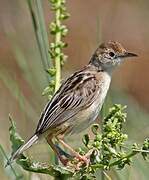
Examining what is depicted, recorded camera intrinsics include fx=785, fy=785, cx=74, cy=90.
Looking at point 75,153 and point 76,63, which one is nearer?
point 75,153

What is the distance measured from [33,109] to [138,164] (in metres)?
0.90

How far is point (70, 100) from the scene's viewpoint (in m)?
4.62

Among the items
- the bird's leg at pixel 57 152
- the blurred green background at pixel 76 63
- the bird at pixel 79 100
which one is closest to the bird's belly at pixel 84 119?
the bird at pixel 79 100

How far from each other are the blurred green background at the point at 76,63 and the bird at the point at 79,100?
10 centimetres

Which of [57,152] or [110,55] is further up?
[57,152]

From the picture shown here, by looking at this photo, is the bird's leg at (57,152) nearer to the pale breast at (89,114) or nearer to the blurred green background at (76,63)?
the blurred green background at (76,63)

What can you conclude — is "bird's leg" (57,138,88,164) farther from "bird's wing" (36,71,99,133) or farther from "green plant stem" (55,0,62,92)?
"green plant stem" (55,0,62,92)

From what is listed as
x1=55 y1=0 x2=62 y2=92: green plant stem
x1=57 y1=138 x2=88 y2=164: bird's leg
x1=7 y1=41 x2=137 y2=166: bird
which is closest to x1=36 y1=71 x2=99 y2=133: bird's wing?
x1=7 y1=41 x2=137 y2=166: bird

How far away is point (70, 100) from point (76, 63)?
4.23m

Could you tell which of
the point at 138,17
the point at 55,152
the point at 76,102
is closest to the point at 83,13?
the point at 138,17

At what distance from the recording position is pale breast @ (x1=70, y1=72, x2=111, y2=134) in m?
4.63

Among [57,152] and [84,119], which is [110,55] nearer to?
[84,119]

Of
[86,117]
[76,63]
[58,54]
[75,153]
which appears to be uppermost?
[58,54]

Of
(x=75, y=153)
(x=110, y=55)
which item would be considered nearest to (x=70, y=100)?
(x=110, y=55)
